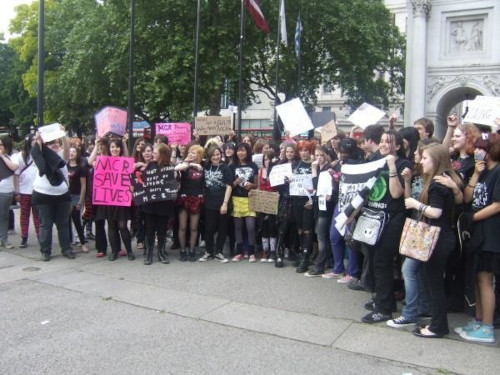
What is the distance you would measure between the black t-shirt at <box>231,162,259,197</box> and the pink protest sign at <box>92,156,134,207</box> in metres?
1.67

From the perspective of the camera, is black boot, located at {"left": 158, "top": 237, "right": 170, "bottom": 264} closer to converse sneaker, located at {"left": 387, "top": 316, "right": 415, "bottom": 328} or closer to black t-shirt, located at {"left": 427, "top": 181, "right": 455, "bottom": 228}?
converse sneaker, located at {"left": 387, "top": 316, "right": 415, "bottom": 328}

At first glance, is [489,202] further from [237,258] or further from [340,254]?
[237,258]

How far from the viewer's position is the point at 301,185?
7273 millimetres

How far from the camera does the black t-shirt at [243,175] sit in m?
7.87

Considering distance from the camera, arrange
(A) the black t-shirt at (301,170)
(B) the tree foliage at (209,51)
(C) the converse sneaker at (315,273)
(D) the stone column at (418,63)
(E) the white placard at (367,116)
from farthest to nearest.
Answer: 1. (B) the tree foliage at (209,51)
2. (D) the stone column at (418,63)
3. (E) the white placard at (367,116)
4. (A) the black t-shirt at (301,170)
5. (C) the converse sneaker at (315,273)

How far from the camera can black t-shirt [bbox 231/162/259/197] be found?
7.87 meters

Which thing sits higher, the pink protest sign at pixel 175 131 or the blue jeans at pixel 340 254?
the pink protest sign at pixel 175 131

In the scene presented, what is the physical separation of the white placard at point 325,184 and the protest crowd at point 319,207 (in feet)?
0.06

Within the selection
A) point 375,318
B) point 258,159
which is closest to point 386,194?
point 375,318

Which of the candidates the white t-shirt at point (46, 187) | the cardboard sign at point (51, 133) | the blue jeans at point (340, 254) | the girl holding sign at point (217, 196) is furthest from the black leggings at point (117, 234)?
the blue jeans at point (340, 254)

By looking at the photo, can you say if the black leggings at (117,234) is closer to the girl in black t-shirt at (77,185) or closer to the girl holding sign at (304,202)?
the girl in black t-shirt at (77,185)

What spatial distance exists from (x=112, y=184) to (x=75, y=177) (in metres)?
1.28

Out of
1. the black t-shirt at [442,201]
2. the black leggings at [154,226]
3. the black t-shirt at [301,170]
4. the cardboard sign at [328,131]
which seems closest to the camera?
the black t-shirt at [442,201]

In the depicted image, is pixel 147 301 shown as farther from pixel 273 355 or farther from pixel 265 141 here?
pixel 265 141
